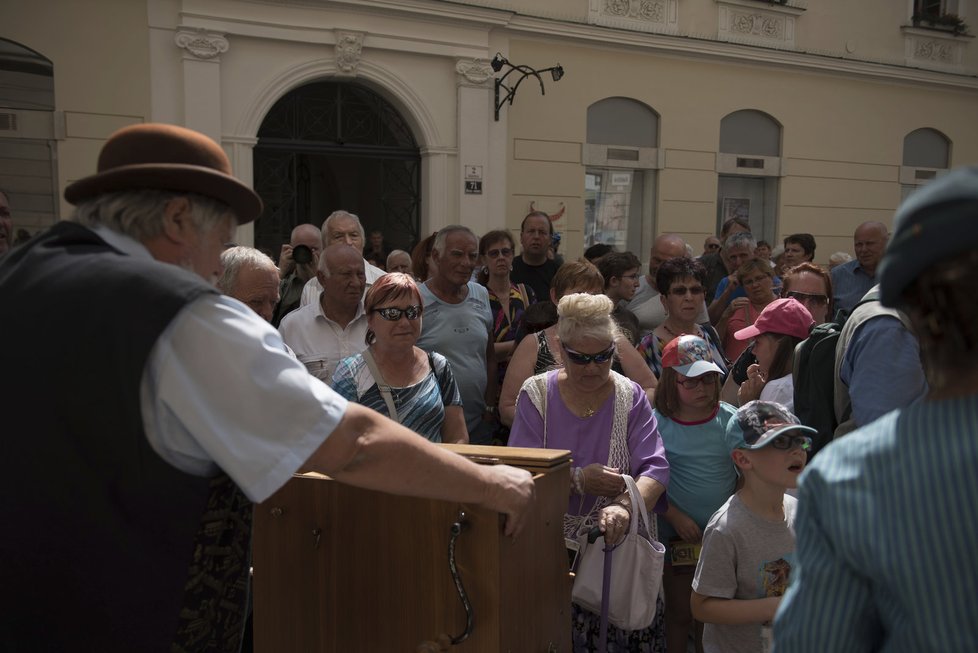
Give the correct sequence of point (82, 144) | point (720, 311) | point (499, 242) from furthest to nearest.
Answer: point (82, 144) < point (720, 311) < point (499, 242)

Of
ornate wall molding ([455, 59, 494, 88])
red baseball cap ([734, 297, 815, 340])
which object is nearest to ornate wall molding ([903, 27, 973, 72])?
ornate wall molding ([455, 59, 494, 88])

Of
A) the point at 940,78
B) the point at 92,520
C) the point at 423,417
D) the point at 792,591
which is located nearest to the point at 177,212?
the point at 92,520

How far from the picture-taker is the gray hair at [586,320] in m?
3.17

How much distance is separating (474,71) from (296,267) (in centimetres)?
511

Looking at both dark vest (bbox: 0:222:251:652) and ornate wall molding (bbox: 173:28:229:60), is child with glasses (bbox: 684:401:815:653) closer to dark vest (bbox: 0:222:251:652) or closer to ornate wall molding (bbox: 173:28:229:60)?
dark vest (bbox: 0:222:251:652)

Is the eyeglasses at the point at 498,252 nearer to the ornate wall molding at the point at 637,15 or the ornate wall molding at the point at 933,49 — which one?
the ornate wall molding at the point at 637,15

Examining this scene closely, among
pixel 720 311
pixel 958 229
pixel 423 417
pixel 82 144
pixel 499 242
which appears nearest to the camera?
pixel 958 229

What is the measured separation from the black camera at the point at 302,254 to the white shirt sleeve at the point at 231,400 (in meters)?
4.23

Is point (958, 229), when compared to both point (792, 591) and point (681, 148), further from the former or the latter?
point (681, 148)

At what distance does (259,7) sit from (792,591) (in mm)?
9071

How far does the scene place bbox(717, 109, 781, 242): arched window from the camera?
12.2 m

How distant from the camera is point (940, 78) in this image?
1344 cm

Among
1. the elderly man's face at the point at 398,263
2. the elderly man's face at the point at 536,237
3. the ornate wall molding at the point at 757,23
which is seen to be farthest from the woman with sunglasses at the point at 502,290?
the ornate wall molding at the point at 757,23

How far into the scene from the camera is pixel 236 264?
3.47 meters
